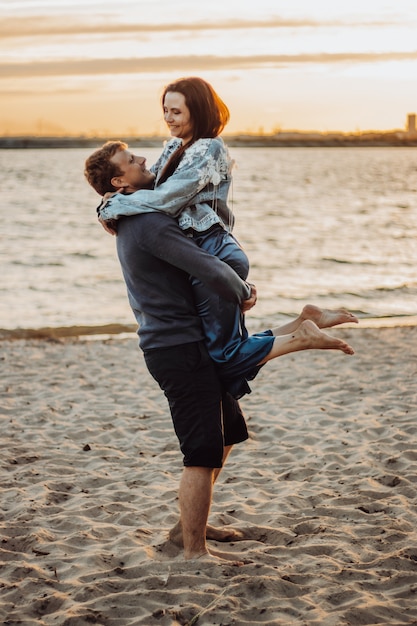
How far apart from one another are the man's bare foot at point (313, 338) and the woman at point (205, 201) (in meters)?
0.06

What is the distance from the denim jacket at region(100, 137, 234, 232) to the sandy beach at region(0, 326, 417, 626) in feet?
5.66

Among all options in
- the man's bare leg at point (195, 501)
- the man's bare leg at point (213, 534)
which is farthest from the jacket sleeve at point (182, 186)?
the man's bare leg at point (213, 534)

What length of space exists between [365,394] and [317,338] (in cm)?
404

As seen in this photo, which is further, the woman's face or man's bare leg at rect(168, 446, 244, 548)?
man's bare leg at rect(168, 446, 244, 548)

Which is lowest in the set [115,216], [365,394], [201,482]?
[365,394]

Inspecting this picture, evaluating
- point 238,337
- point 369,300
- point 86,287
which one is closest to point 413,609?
point 238,337

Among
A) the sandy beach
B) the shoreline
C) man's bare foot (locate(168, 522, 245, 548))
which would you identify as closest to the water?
the shoreline

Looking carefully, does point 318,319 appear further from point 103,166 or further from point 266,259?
point 266,259

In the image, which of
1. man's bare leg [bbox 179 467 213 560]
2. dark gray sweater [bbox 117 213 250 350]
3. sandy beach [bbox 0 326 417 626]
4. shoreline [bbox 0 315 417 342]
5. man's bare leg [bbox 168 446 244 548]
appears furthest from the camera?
shoreline [bbox 0 315 417 342]

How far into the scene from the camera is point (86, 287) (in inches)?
674

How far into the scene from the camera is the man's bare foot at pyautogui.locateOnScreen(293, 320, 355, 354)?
3775 mm

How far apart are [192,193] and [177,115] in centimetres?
35

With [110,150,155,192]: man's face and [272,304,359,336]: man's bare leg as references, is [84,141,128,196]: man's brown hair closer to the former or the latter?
[110,150,155,192]: man's face

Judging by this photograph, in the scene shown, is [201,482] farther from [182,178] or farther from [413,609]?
[182,178]
